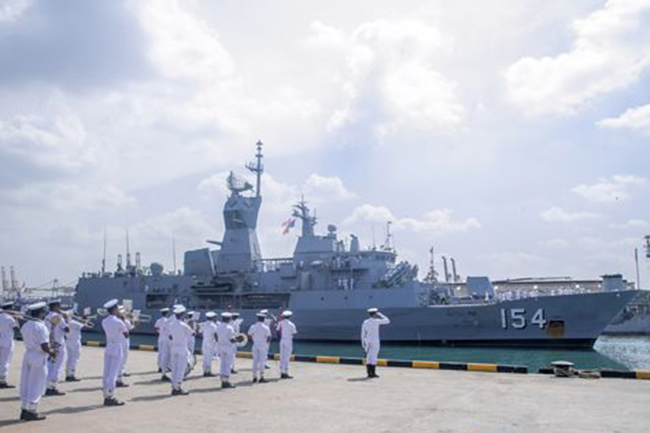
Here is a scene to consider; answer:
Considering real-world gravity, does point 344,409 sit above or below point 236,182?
below

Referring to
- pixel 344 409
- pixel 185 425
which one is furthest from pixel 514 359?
pixel 185 425

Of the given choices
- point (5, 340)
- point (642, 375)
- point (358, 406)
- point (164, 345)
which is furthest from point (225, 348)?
point (642, 375)

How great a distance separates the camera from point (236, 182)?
120 feet

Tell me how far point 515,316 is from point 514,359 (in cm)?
446

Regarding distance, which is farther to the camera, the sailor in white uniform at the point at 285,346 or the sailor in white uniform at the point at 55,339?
the sailor in white uniform at the point at 285,346

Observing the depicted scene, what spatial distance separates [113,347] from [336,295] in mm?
21222

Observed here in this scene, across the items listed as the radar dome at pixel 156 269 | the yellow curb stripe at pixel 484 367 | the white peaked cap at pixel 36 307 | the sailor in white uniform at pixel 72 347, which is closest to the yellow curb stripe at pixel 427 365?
the yellow curb stripe at pixel 484 367

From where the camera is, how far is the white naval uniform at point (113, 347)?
809 centimetres

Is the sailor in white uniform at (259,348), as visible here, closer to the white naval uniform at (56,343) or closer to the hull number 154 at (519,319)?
the white naval uniform at (56,343)

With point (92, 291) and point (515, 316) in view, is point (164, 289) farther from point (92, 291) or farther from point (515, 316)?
point (515, 316)

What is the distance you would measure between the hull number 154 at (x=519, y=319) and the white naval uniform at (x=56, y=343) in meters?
20.4

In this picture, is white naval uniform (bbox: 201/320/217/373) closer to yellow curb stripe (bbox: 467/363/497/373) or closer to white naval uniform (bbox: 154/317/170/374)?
white naval uniform (bbox: 154/317/170/374)

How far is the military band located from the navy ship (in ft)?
52.3

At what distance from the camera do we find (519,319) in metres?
25.7
